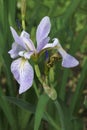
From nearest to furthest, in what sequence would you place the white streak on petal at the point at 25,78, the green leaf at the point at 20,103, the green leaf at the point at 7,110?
1. the white streak on petal at the point at 25,78
2. the green leaf at the point at 20,103
3. the green leaf at the point at 7,110

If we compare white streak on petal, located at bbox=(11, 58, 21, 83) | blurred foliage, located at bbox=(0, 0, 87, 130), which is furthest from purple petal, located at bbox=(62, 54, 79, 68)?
blurred foliage, located at bbox=(0, 0, 87, 130)

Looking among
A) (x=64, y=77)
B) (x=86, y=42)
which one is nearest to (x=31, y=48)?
(x=64, y=77)

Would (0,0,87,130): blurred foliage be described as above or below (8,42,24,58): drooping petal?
below

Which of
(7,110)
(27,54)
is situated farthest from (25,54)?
(7,110)

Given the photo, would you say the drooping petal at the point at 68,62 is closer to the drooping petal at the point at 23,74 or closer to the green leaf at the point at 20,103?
the drooping petal at the point at 23,74

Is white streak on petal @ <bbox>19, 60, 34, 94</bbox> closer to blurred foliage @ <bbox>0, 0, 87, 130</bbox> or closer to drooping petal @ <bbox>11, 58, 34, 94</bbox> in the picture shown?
drooping petal @ <bbox>11, 58, 34, 94</bbox>

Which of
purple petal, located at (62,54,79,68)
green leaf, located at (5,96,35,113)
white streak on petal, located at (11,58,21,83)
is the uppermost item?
white streak on petal, located at (11,58,21,83)

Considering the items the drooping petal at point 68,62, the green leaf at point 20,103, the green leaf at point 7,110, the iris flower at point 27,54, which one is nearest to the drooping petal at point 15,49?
the iris flower at point 27,54

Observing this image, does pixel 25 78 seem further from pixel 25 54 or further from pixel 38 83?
pixel 38 83

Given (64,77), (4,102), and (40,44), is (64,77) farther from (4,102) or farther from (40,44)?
(40,44)
